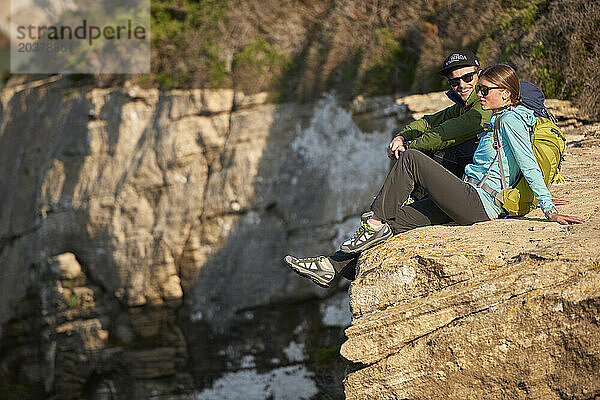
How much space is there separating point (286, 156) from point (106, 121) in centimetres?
430

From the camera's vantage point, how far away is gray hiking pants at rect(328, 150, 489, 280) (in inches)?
161

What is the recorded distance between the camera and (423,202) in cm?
449

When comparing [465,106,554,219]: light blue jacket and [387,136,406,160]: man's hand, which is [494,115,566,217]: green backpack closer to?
[465,106,554,219]: light blue jacket

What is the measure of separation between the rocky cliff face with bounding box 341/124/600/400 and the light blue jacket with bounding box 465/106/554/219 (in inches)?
8.5

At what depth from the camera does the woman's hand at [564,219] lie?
3.73m

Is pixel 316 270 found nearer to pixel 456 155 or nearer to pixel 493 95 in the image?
pixel 456 155

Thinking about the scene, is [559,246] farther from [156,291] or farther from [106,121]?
[106,121]

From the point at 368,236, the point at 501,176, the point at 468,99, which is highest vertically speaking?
the point at 468,99

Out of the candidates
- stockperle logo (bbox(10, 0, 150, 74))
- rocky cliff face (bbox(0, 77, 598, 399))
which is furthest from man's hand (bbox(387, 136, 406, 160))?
stockperle logo (bbox(10, 0, 150, 74))

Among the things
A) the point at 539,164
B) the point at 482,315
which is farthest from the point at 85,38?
the point at 482,315

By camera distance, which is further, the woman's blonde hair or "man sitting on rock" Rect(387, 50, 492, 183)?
"man sitting on rock" Rect(387, 50, 492, 183)

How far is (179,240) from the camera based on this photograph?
36.9 feet

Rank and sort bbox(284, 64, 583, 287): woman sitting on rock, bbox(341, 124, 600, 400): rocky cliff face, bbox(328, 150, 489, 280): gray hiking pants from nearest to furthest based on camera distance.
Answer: bbox(341, 124, 600, 400): rocky cliff face → bbox(284, 64, 583, 287): woman sitting on rock → bbox(328, 150, 489, 280): gray hiking pants

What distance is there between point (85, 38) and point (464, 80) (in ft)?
36.4
